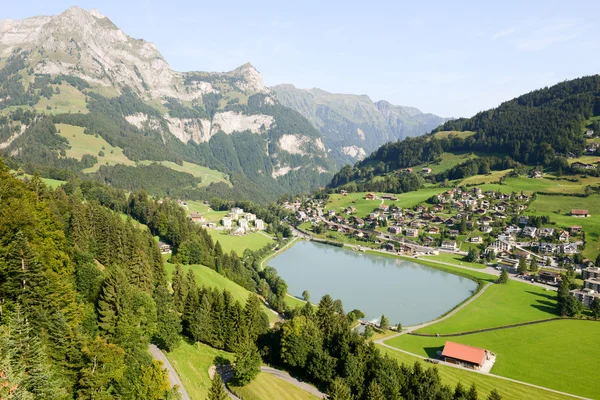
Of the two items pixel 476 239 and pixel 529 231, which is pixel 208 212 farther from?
pixel 529 231

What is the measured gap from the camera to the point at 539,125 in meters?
165

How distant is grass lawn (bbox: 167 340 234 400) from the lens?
29.3 m

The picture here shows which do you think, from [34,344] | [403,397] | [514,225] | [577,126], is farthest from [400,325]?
[577,126]

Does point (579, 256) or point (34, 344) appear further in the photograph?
point (579, 256)

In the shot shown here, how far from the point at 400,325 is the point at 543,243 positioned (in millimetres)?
Answer: 54133

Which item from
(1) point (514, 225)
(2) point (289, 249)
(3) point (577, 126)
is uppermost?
(3) point (577, 126)

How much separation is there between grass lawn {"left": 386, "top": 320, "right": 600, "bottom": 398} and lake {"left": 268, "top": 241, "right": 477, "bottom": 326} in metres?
9.50

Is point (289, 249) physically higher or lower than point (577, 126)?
lower

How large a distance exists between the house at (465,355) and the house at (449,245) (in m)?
57.0

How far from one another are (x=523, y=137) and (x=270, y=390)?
163941 mm

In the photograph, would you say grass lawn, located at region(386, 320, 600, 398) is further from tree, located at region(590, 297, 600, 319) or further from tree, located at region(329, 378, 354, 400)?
tree, located at region(329, 378, 354, 400)

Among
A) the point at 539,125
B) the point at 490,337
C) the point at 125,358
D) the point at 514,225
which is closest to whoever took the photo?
the point at 125,358

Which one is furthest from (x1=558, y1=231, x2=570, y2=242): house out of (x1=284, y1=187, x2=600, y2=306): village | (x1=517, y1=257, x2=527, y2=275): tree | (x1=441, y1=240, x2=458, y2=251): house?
(x1=441, y1=240, x2=458, y2=251): house

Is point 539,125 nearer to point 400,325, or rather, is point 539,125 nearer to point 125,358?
point 400,325
